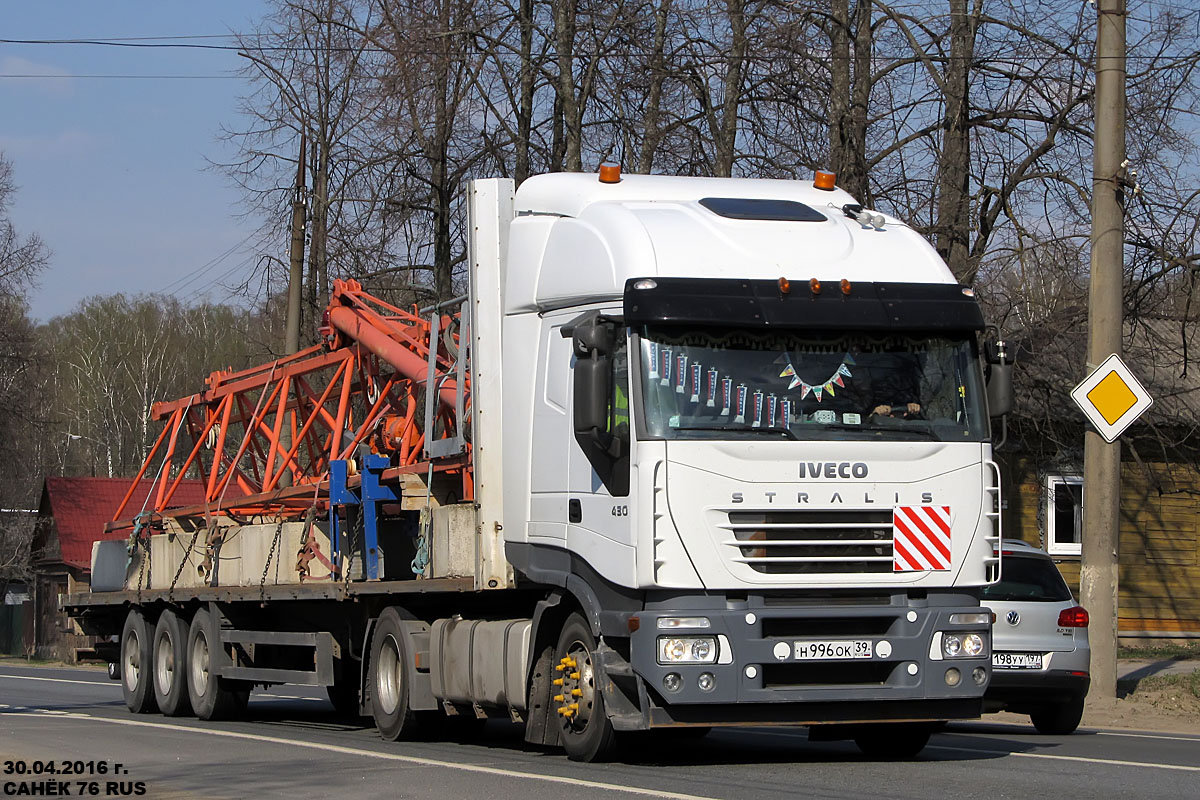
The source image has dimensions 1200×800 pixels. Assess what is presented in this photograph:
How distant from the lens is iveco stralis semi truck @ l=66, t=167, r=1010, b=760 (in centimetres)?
966

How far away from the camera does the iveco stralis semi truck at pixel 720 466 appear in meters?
9.66

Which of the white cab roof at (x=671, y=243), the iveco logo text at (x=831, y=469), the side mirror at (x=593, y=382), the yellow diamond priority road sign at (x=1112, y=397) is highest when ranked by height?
the white cab roof at (x=671, y=243)

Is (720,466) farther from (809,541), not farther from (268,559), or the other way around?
(268,559)

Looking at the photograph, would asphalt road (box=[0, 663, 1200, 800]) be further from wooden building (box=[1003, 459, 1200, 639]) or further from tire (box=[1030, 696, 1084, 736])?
wooden building (box=[1003, 459, 1200, 639])

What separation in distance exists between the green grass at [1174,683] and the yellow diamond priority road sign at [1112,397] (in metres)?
3.00

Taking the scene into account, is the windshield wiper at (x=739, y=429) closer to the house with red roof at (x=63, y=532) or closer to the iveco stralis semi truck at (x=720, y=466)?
the iveco stralis semi truck at (x=720, y=466)

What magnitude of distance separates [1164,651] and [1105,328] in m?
9.98

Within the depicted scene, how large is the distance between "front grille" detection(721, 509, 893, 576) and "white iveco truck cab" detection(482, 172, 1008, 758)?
1cm

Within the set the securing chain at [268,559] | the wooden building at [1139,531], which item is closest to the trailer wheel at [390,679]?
the securing chain at [268,559]

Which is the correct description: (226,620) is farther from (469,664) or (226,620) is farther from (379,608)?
(469,664)

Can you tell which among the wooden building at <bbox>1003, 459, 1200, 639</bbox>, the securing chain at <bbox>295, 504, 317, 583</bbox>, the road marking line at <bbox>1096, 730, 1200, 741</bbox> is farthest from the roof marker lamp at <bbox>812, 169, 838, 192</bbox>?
the wooden building at <bbox>1003, 459, 1200, 639</bbox>

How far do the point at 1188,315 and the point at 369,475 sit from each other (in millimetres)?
11112

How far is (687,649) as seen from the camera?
376 inches

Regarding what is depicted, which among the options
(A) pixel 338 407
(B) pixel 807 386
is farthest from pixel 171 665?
(B) pixel 807 386
